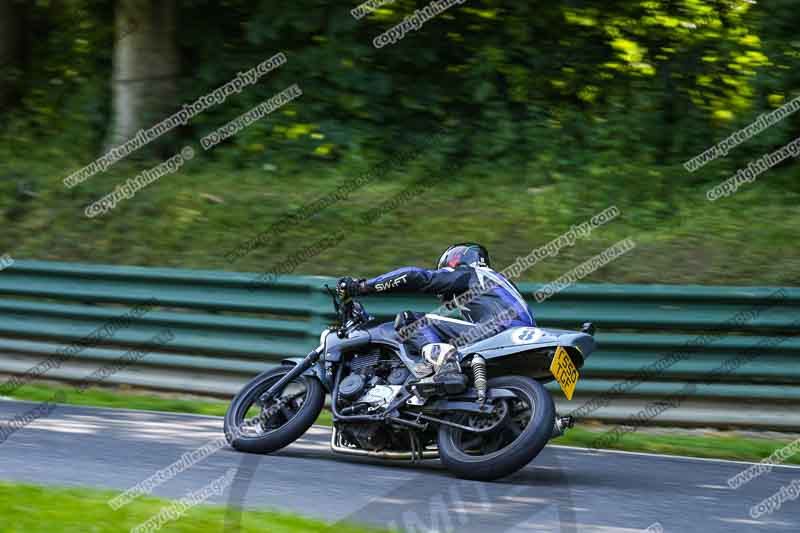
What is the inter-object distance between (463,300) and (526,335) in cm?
58

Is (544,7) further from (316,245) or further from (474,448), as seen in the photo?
(474,448)

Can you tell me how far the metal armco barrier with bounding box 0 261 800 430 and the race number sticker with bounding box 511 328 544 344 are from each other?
2.39 metres

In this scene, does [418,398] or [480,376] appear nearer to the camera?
[480,376]

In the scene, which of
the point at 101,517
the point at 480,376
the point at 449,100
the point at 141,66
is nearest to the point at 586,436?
the point at 480,376

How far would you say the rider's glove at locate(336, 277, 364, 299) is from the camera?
741 centimetres

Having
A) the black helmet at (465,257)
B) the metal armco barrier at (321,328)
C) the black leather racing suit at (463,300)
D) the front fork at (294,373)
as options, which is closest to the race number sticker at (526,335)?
the black leather racing suit at (463,300)

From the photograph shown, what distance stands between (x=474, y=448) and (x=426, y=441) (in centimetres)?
45

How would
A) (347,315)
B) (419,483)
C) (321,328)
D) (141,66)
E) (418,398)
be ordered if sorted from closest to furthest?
(419,483)
(418,398)
(347,315)
(321,328)
(141,66)

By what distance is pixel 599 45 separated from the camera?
14.7 metres

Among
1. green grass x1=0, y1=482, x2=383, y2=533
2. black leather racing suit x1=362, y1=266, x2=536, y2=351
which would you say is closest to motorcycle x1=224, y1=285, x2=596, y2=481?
black leather racing suit x1=362, y1=266, x2=536, y2=351

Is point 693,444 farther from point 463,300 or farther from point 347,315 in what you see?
point 347,315

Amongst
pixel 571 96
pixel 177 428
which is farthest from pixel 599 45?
pixel 177 428

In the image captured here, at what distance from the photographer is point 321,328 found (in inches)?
385

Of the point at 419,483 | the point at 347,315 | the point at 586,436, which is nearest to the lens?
the point at 419,483
